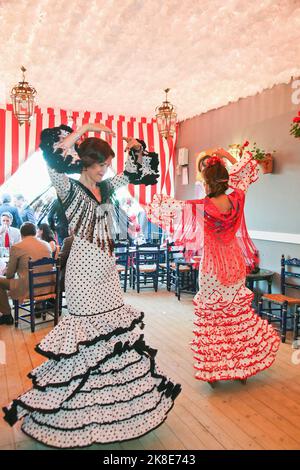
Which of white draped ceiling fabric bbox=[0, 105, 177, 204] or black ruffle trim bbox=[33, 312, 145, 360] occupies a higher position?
white draped ceiling fabric bbox=[0, 105, 177, 204]

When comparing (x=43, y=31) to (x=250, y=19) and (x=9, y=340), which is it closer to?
(x=250, y=19)

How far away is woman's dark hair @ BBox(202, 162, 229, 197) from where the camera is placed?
299 centimetres

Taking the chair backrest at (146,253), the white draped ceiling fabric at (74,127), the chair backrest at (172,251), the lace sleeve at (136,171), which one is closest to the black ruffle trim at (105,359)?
→ the lace sleeve at (136,171)

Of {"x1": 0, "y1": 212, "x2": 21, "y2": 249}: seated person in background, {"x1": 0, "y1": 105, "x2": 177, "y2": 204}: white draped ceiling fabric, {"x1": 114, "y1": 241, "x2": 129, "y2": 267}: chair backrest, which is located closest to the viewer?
{"x1": 0, "y1": 212, "x2": 21, "y2": 249}: seated person in background

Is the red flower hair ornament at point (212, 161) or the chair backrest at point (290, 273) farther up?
the red flower hair ornament at point (212, 161)

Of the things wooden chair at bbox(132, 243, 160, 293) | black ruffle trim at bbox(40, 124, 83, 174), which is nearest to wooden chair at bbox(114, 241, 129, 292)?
wooden chair at bbox(132, 243, 160, 293)

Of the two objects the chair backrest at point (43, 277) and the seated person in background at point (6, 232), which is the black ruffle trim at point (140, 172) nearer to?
the chair backrest at point (43, 277)

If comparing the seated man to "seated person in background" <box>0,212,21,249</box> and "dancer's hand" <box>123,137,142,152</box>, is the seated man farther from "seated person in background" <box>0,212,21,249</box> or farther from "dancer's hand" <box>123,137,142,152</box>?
"dancer's hand" <box>123,137,142,152</box>

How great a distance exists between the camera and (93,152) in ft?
7.40

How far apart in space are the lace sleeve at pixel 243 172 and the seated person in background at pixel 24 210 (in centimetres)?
434

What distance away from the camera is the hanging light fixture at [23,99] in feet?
14.4

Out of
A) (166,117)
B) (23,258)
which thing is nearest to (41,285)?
(23,258)

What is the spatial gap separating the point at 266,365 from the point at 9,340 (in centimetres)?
267

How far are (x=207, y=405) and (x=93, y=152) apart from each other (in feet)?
6.38
